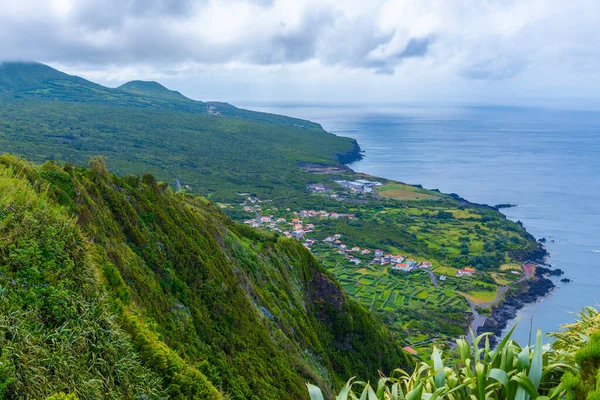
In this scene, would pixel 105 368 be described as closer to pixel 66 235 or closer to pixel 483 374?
pixel 66 235

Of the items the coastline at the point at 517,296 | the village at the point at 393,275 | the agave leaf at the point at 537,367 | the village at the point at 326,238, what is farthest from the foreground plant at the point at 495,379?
the village at the point at 326,238

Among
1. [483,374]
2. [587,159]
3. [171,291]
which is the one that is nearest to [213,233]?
[171,291]

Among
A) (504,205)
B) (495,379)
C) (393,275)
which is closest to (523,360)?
(495,379)

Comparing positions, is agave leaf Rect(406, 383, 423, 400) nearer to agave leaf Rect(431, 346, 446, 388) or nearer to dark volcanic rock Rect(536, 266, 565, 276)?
agave leaf Rect(431, 346, 446, 388)

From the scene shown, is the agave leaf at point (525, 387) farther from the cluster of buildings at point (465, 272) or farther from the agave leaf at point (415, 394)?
the cluster of buildings at point (465, 272)

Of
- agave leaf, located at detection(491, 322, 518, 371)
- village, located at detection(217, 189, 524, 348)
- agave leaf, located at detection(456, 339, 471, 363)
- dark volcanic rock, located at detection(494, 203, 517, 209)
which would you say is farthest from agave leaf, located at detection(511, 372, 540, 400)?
dark volcanic rock, located at detection(494, 203, 517, 209)

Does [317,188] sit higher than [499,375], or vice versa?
[499,375]

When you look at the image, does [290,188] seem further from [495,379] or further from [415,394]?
[415,394]
